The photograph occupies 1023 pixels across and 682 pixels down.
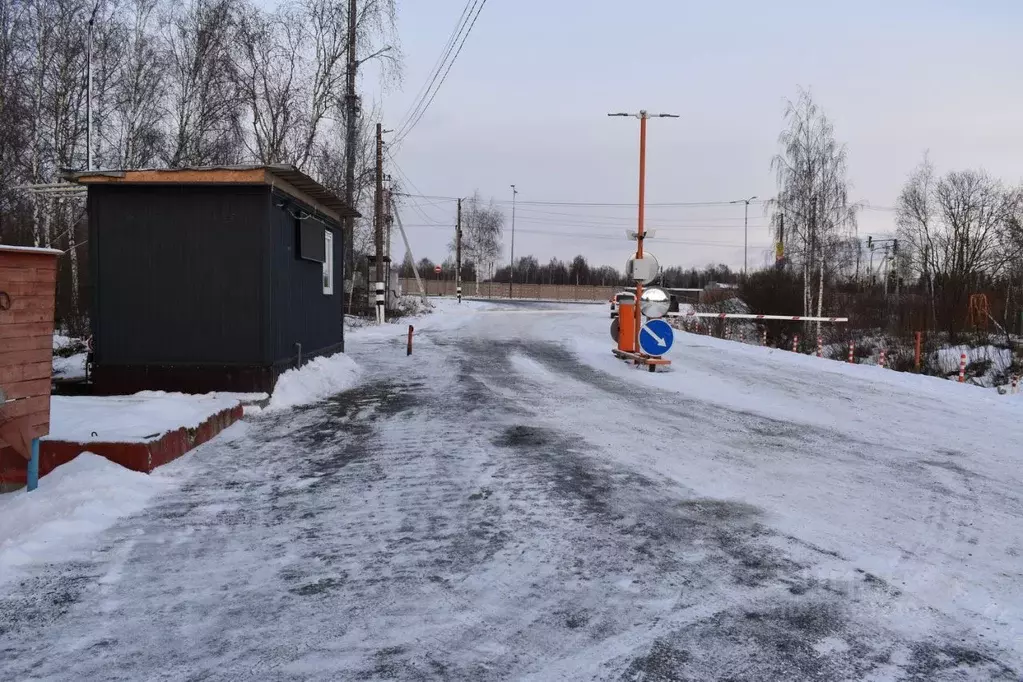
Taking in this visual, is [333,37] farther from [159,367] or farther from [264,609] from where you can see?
[264,609]

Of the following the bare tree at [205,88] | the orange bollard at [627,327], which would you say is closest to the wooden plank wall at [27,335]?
the orange bollard at [627,327]

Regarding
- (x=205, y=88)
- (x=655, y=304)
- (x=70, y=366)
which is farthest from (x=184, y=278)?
(x=205, y=88)

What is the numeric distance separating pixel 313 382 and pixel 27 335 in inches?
217

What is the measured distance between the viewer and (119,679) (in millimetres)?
2926

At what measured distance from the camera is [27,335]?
17.4 feet

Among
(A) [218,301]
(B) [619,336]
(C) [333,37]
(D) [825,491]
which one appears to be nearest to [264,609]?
(D) [825,491]

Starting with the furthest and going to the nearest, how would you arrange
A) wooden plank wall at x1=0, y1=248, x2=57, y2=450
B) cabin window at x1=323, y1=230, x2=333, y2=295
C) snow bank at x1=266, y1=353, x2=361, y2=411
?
cabin window at x1=323, y1=230, x2=333, y2=295 < snow bank at x1=266, y1=353, x2=361, y2=411 < wooden plank wall at x1=0, y1=248, x2=57, y2=450

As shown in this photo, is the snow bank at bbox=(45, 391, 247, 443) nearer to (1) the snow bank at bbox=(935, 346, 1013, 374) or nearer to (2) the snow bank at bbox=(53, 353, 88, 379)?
(2) the snow bank at bbox=(53, 353, 88, 379)

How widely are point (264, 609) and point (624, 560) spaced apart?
2.01 metres

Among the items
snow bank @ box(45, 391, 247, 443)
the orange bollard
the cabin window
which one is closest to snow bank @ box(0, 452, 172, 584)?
snow bank @ box(45, 391, 247, 443)

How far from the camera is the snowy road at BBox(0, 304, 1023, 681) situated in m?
3.14

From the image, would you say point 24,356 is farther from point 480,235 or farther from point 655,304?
point 480,235

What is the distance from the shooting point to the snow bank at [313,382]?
32.0 feet

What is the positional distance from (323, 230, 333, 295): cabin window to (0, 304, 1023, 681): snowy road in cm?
493
